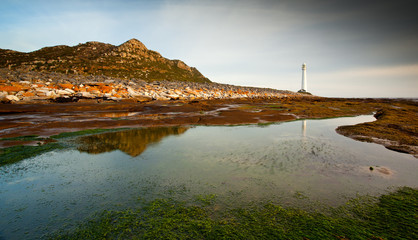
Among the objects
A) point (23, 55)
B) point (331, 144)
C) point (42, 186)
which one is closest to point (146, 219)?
point (42, 186)

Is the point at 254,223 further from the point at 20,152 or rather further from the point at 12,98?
the point at 12,98

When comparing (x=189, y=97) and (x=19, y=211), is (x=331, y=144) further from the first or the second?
(x=189, y=97)

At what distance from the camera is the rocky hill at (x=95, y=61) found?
6322 centimetres

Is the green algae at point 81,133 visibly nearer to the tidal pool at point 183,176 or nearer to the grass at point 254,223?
the tidal pool at point 183,176

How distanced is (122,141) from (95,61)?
79084 mm

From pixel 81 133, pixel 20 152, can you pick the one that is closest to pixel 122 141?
pixel 81 133

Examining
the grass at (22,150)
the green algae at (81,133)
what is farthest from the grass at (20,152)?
the green algae at (81,133)

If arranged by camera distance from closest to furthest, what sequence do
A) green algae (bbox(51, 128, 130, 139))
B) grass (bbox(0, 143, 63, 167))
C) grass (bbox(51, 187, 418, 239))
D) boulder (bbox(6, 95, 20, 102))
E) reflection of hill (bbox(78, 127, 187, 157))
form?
grass (bbox(51, 187, 418, 239)), grass (bbox(0, 143, 63, 167)), reflection of hill (bbox(78, 127, 187, 157)), green algae (bbox(51, 128, 130, 139)), boulder (bbox(6, 95, 20, 102))

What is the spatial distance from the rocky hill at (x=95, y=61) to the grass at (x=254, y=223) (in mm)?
67507

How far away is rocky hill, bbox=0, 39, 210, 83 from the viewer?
6322 cm

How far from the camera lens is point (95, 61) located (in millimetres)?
74375

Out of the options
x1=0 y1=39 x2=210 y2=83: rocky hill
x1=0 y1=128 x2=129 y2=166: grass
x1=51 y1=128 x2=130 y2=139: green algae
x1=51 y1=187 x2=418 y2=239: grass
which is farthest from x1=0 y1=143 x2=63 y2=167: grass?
x1=0 y1=39 x2=210 y2=83: rocky hill

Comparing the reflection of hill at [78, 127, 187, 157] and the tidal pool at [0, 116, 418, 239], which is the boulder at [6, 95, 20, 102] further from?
the tidal pool at [0, 116, 418, 239]

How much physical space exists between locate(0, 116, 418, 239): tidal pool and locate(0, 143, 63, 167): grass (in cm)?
55
